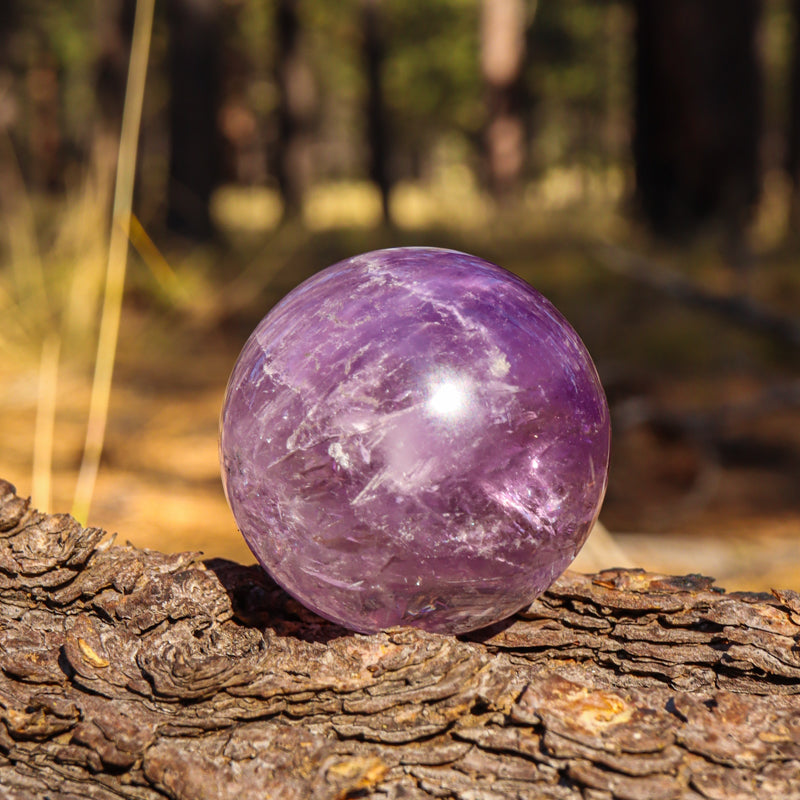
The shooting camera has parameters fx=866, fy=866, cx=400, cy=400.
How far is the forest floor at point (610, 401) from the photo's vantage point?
3744mm

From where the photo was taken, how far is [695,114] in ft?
23.1

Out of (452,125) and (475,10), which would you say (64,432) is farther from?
(452,125)

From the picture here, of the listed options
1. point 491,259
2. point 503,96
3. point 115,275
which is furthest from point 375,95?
point 115,275

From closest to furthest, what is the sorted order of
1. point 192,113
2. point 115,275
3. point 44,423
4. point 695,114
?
point 115,275 → point 44,423 → point 695,114 → point 192,113

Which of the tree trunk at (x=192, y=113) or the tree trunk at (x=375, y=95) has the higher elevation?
the tree trunk at (x=375, y=95)

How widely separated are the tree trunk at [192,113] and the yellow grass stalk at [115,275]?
196 centimetres

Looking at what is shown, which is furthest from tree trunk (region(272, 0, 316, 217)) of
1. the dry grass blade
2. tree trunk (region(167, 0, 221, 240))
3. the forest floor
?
the dry grass blade

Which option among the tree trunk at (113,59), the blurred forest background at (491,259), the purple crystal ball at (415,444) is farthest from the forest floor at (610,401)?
the purple crystal ball at (415,444)

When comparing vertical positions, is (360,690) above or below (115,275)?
below

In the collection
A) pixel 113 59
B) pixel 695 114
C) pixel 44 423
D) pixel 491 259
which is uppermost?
pixel 113 59

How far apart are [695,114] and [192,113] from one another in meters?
4.49

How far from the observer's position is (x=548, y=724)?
1.48m

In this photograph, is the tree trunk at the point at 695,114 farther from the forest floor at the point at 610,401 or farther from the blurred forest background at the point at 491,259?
the forest floor at the point at 610,401

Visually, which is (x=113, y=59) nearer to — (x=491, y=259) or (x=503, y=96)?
(x=491, y=259)
